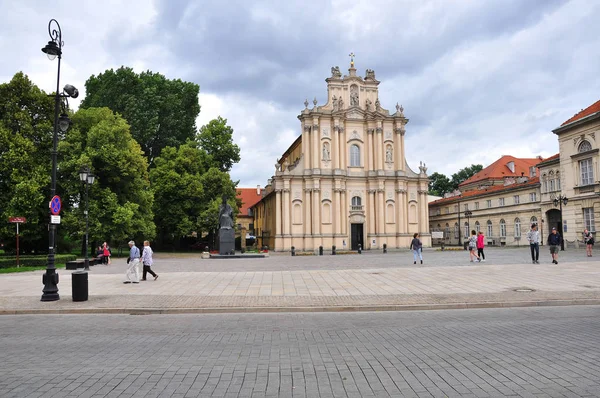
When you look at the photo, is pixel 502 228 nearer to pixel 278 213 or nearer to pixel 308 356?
pixel 278 213

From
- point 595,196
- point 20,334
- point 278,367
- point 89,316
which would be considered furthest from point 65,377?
point 595,196

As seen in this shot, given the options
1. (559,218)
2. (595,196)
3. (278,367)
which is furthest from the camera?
(559,218)

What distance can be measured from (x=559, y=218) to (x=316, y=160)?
93.7ft

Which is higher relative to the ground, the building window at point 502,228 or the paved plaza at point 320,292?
the building window at point 502,228

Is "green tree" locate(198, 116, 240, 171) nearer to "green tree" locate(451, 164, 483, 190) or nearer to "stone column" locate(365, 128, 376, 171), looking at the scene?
"stone column" locate(365, 128, 376, 171)

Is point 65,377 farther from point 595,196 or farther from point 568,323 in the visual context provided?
point 595,196

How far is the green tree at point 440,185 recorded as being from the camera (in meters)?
101

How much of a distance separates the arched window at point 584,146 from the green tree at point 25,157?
4604 centimetres

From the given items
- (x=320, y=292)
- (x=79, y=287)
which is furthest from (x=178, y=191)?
(x=320, y=292)

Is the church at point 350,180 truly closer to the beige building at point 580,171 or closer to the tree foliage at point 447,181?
the beige building at point 580,171

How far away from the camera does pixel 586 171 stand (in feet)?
134

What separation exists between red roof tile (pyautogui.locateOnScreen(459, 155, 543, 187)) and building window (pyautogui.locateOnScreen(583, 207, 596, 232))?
3278 cm

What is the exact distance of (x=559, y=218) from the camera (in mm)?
49438

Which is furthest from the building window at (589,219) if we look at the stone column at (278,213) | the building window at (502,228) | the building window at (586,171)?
the stone column at (278,213)
